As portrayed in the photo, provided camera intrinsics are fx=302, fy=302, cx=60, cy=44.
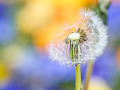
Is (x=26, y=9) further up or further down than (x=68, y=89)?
further up

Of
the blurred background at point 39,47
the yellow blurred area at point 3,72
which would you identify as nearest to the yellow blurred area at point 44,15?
the blurred background at point 39,47

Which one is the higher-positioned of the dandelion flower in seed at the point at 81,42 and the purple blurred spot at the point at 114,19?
the purple blurred spot at the point at 114,19

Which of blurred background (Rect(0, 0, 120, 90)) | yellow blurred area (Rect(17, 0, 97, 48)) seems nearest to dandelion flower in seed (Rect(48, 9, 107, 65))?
blurred background (Rect(0, 0, 120, 90))

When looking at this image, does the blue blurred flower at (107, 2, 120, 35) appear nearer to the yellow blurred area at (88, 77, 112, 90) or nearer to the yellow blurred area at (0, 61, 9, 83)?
the yellow blurred area at (88, 77, 112, 90)

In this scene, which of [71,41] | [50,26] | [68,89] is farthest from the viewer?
[50,26]

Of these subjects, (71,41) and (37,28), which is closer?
(71,41)

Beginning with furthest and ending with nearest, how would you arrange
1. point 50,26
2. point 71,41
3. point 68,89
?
1. point 50,26
2. point 68,89
3. point 71,41

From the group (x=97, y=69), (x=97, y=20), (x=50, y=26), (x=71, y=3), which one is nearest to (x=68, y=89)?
(x=97, y=69)

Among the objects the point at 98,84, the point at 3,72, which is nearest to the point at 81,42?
the point at 98,84

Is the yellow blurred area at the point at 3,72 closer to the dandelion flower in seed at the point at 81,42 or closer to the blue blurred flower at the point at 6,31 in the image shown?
the blue blurred flower at the point at 6,31

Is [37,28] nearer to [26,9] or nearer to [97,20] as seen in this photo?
[26,9]
